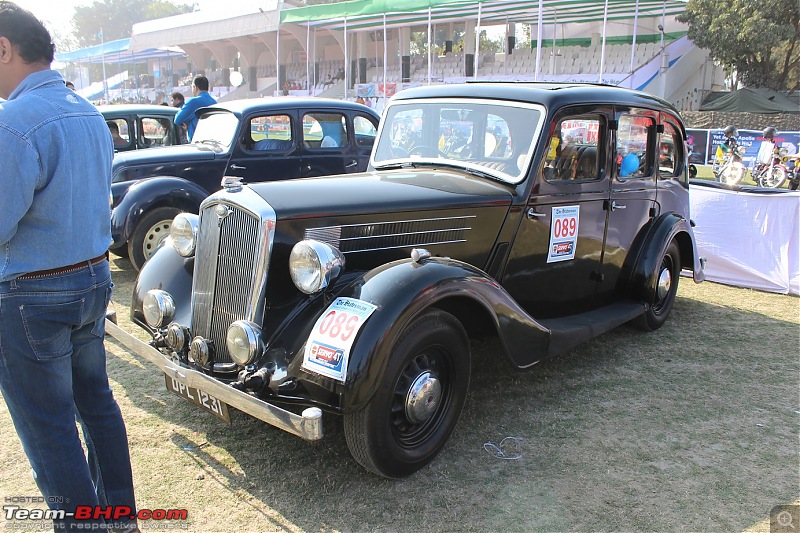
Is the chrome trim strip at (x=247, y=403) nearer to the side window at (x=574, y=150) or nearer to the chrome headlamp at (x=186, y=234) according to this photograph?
the chrome headlamp at (x=186, y=234)

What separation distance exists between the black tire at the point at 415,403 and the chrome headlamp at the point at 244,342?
0.52 m

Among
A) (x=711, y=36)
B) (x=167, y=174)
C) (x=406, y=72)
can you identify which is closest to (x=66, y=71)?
(x=406, y=72)

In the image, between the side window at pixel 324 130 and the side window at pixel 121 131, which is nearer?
the side window at pixel 324 130

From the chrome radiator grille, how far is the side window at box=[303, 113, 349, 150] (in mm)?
4389

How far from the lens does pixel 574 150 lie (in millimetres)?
4078

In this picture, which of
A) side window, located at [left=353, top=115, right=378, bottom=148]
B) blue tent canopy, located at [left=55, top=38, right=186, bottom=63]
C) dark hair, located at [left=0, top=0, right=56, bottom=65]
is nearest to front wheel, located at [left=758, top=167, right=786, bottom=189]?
side window, located at [left=353, top=115, right=378, bottom=148]

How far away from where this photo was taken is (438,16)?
26609 mm

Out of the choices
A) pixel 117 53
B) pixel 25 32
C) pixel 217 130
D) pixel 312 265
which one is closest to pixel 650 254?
pixel 312 265

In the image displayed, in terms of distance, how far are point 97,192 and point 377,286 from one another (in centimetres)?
122

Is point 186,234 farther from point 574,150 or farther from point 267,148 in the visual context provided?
point 267,148

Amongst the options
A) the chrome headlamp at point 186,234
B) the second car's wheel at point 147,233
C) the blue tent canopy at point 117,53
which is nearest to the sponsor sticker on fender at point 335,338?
the chrome headlamp at point 186,234

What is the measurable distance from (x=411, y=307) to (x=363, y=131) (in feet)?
18.3

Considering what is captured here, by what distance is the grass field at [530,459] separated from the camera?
267cm

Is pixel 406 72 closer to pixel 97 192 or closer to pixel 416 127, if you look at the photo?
pixel 416 127
